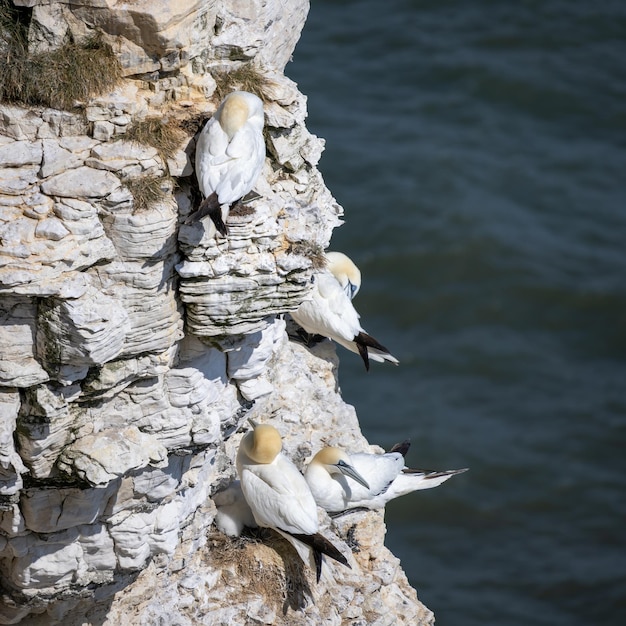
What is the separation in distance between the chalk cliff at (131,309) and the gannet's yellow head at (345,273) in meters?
2.59

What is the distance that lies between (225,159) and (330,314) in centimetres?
379

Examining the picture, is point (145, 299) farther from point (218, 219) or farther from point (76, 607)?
point (76, 607)

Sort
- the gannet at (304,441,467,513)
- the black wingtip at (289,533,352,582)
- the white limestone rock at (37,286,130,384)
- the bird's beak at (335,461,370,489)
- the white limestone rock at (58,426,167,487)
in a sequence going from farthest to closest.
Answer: the gannet at (304,441,467,513) < the bird's beak at (335,461,370,489) < the black wingtip at (289,533,352,582) < the white limestone rock at (58,426,167,487) < the white limestone rock at (37,286,130,384)

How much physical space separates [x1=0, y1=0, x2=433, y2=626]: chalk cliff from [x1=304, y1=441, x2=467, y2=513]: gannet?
3.84 feet

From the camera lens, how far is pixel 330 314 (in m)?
10.9

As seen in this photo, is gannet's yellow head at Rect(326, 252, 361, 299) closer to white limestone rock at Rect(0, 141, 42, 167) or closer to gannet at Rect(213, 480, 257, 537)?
gannet at Rect(213, 480, 257, 537)

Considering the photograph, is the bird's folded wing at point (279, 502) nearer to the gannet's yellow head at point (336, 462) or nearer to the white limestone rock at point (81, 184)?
the gannet's yellow head at point (336, 462)

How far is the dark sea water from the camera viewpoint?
19.5m

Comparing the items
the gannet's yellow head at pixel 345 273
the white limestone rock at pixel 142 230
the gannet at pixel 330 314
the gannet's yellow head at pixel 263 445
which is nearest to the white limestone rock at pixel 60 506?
the gannet's yellow head at pixel 263 445

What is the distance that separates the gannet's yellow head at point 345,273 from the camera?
1161 centimetres

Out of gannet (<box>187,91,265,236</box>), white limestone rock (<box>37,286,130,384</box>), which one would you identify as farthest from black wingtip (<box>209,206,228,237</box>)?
white limestone rock (<box>37,286,130,384</box>)

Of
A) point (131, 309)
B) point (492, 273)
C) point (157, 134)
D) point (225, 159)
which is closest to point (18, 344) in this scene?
point (131, 309)

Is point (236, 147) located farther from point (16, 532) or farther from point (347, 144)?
point (347, 144)

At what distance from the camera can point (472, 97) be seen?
25.4 metres
